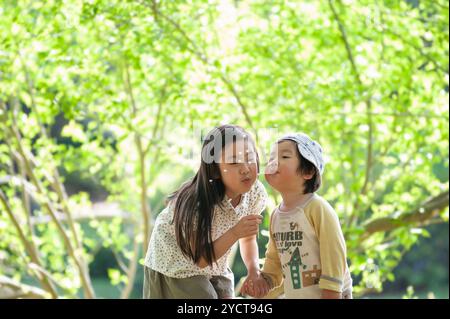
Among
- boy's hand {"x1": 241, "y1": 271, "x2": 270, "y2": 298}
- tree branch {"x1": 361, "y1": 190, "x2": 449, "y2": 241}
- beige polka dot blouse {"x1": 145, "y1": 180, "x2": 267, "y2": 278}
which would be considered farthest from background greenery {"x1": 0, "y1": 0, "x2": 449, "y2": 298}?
boy's hand {"x1": 241, "y1": 271, "x2": 270, "y2": 298}

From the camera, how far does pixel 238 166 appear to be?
209 centimetres

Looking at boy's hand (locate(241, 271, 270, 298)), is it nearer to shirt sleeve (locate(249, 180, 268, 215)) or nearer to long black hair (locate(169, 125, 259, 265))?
long black hair (locate(169, 125, 259, 265))

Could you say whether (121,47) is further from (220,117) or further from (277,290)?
(277,290)

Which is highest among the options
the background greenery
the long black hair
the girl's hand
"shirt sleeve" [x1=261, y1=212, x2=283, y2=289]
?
the background greenery

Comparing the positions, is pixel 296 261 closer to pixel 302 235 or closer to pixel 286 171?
pixel 302 235

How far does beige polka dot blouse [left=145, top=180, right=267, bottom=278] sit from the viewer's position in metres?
2.16

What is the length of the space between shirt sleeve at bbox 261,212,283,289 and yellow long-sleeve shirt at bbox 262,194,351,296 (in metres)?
0.04

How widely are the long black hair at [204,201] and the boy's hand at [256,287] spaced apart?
130 mm

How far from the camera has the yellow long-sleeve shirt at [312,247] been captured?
1.93m

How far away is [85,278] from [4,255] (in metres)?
1.22

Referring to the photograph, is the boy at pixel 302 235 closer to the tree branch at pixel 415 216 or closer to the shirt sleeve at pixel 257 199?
the shirt sleeve at pixel 257 199

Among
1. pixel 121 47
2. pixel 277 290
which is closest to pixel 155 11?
pixel 121 47

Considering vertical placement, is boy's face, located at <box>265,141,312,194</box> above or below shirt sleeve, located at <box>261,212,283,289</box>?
above

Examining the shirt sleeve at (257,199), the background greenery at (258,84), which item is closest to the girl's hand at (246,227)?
the shirt sleeve at (257,199)
